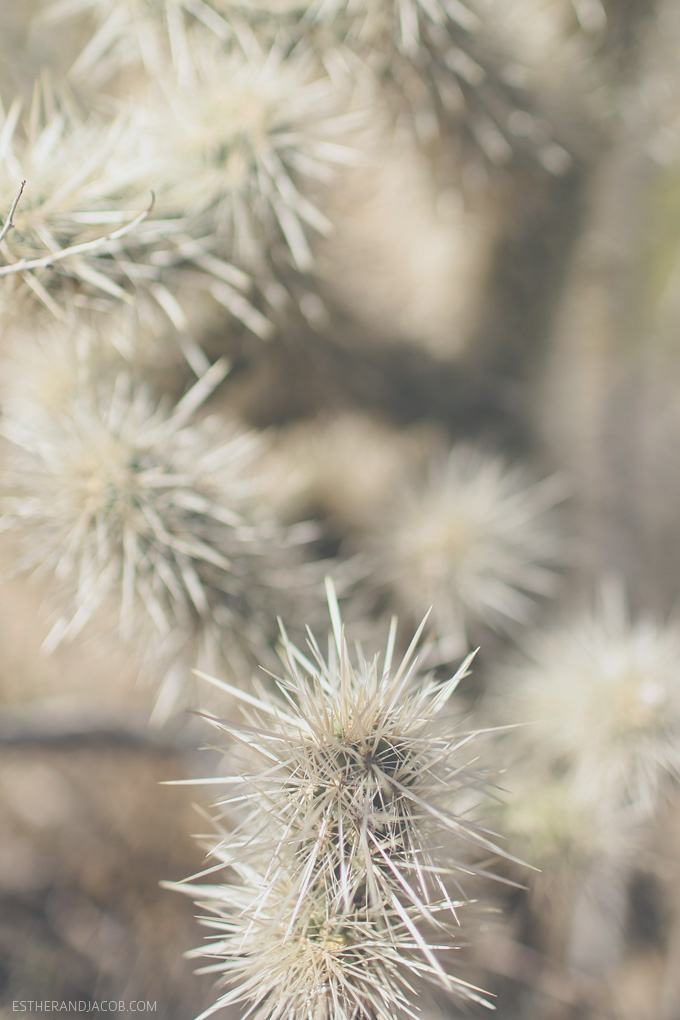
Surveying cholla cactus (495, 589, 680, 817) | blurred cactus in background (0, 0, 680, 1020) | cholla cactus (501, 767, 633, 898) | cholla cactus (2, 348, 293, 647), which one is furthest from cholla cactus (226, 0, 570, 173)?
cholla cactus (501, 767, 633, 898)

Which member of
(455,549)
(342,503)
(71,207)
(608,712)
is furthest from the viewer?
(342,503)

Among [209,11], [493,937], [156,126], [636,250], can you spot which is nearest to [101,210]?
[156,126]

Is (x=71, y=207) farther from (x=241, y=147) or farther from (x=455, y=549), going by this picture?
(x=455, y=549)

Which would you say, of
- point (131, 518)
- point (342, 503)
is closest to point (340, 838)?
point (131, 518)

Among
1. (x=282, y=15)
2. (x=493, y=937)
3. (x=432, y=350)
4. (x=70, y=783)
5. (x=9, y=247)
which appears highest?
(x=282, y=15)

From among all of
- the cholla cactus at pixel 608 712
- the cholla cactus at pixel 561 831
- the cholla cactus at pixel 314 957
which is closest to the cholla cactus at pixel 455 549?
the cholla cactus at pixel 608 712

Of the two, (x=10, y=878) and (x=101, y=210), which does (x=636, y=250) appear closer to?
(x=101, y=210)

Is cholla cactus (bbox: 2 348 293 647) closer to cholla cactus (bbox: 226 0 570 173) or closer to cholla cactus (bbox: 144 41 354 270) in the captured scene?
cholla cactus (bbox: 144 41 354 270)
